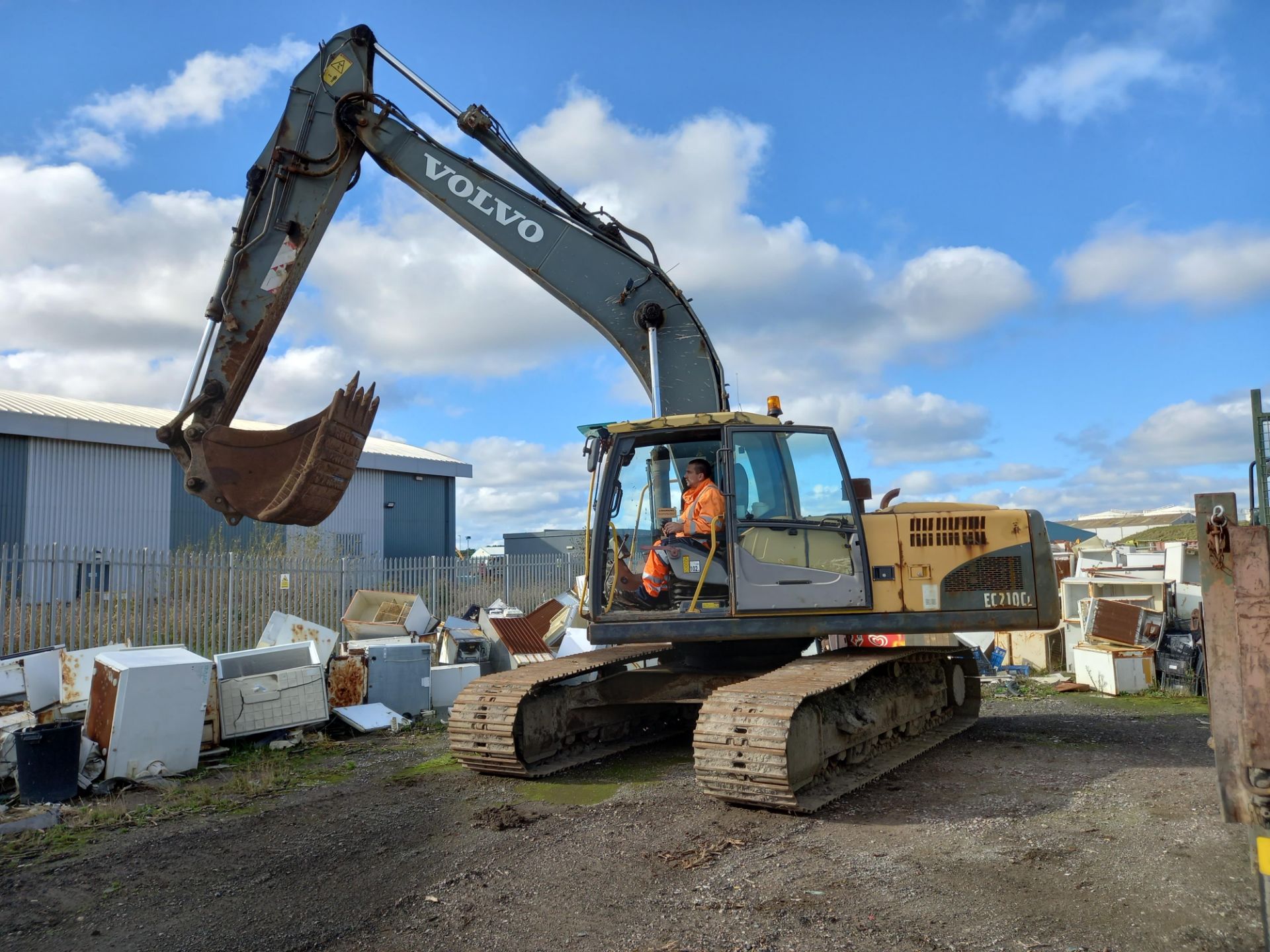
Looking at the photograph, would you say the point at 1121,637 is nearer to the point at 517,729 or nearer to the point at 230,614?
the point at 517,729

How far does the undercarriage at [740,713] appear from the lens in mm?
5750

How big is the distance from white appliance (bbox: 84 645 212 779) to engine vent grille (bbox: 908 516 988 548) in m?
5.38

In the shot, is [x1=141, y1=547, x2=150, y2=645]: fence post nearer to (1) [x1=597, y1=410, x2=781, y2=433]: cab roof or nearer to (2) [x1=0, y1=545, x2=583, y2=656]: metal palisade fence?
(2) [x1=0, y1=545, x2=583, y2=656]: metal palisade fence

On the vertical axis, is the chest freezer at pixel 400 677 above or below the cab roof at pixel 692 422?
below

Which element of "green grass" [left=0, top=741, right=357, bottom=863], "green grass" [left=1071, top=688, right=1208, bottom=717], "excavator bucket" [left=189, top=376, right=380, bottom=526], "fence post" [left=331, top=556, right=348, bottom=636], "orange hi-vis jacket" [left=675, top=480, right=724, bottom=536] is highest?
"excavator bucket" [left=189, top=376, right=380, bottom=526]

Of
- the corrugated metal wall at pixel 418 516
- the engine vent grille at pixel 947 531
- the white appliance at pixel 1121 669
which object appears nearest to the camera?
the engine vent grille at pixel 947 531

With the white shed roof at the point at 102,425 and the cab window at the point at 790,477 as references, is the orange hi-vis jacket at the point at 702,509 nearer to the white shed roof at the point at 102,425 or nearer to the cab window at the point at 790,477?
the cab window at the point at 790,477

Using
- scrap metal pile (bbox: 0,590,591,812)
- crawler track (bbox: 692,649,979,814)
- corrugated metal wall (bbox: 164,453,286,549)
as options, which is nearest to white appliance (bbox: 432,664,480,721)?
scrap metal pile (bbox: 0,590,591,812)

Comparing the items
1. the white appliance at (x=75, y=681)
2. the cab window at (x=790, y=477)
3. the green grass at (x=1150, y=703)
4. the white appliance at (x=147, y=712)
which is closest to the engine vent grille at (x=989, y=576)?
the cab window at (x=790, y=477)

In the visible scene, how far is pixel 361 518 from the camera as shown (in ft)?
94.7

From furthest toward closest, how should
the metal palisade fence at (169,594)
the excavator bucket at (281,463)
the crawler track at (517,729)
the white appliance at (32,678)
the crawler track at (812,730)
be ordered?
the metal palisade fence at (169,594), the white appliance at (32,678), the excavator bucket at (281,463), the crawler track at (517,729), the crawler track at (812,730)

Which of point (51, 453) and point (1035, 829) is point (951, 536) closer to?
point (1035, 829)

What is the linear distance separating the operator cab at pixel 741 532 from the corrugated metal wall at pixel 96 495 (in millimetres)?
18149

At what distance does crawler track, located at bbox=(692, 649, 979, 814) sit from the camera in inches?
222
